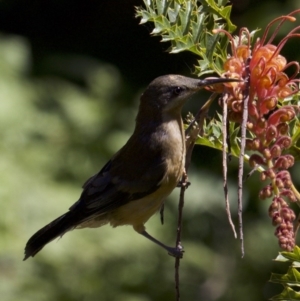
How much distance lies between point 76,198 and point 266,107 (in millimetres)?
3235

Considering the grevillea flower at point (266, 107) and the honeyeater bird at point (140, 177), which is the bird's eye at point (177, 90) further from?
the grevillea flower at point (266, 107)

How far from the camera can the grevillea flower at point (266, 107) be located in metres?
1.96

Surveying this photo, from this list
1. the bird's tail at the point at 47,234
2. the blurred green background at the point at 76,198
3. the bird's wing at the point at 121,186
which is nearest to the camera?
the bird's tail at the point at 47,234

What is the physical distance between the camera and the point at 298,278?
1986 millimetres

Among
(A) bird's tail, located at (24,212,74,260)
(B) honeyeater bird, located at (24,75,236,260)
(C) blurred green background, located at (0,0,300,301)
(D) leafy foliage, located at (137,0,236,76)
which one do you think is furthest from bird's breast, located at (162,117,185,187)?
(C) blurred green background, located at (0,0,300,301)

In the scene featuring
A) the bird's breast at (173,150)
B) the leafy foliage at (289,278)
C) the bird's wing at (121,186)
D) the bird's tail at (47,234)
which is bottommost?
the bird's tail at (47,234)

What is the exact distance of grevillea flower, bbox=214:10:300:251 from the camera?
6.44ft

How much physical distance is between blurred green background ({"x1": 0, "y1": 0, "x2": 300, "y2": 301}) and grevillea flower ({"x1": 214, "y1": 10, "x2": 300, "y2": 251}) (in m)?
2.91

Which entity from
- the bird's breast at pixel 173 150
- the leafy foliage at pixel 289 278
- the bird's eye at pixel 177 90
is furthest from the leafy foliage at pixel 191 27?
the bird's breast at pixel 173 150

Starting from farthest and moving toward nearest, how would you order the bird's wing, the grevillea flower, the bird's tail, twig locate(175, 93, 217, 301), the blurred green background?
the blurred green background → the bird's wing → the bird's tail → twig locate(175, 93, 217, 301) → the grevillea flower

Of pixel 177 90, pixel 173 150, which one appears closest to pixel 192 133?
pixel 177 90

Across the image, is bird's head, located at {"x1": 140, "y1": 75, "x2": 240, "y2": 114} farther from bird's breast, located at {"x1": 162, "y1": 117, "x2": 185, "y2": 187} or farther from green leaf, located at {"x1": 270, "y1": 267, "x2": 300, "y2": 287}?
green leaf, located at {"x1": 270, "y1": 267, "x2": 300, "y2": 287}

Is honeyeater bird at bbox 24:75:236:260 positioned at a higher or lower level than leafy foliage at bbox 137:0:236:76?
lower

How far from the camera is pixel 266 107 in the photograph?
2.08 metres
